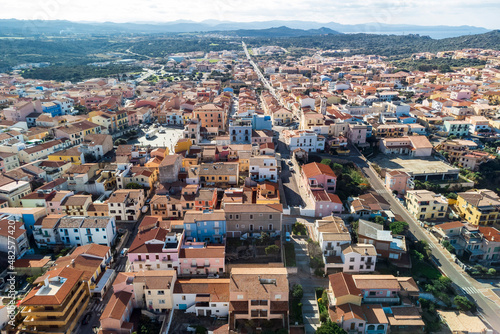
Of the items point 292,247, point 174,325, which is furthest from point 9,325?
point 292,247

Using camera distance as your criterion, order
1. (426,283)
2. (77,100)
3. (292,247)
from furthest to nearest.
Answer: (77,100)
(292,247)
(426,283)

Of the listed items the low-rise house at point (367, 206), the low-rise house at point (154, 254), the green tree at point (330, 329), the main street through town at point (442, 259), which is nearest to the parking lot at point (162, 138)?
the main street through town at point (442, 259)

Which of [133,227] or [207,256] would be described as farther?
[133,227]

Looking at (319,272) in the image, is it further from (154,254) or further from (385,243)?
(154,254)

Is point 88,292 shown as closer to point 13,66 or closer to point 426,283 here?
point 426,283

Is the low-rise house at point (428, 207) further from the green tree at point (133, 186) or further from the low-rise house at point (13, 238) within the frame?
the low-rise house at point (13, 238)

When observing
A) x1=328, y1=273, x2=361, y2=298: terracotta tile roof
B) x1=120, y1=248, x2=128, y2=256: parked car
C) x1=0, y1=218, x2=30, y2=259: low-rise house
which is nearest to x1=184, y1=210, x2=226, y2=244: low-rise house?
x1=120, y1=248, x2=128, y2=256: parked car

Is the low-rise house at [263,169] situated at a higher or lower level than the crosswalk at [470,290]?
higher

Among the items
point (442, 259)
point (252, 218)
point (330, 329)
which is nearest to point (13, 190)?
point (252, 218)
